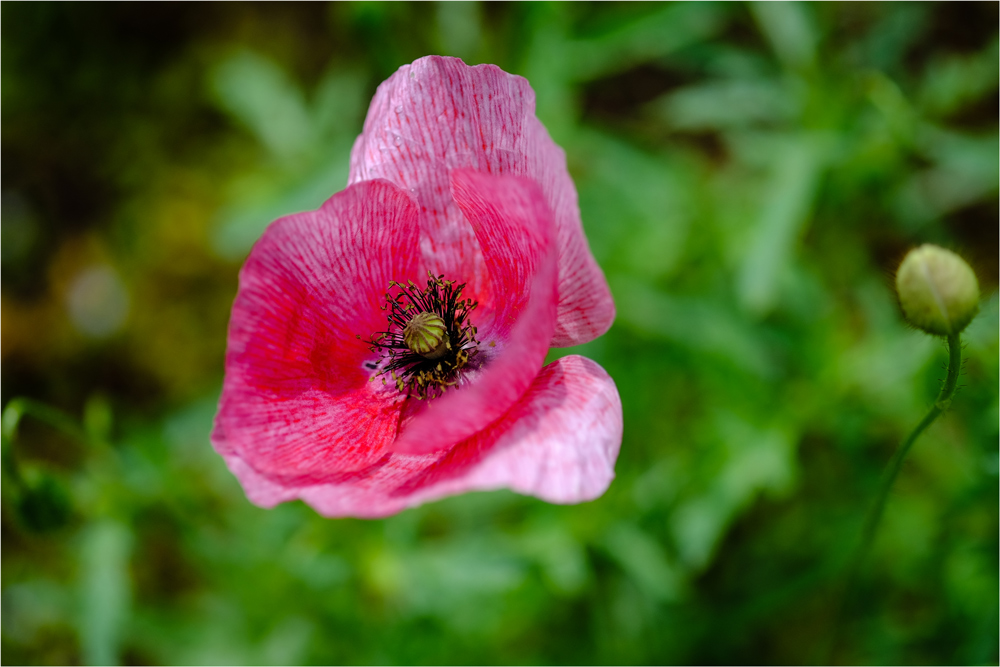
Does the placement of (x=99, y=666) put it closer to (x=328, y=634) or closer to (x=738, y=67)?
(x=328, y=634)

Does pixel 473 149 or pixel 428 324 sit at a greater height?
pixel 473 149

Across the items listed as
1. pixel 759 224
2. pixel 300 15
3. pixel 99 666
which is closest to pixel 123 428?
pixel 99 666

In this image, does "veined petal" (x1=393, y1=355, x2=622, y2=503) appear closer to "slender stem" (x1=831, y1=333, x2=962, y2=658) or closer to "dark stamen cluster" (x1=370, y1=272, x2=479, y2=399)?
"dark stamen cluster" (x1=370, y1=272, x2=479, y2=399)

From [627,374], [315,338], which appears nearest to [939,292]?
[315,338]

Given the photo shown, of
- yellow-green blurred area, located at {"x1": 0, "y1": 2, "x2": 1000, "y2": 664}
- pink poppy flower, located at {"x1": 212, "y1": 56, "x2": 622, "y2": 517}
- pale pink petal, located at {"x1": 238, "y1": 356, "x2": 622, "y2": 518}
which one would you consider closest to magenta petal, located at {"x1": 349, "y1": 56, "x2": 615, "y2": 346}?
pink poppy flower, located at {"x1": 212, "y1": 56, "x2": 622, "y2": 517}

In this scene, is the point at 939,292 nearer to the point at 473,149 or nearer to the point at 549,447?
the point at 549,447
